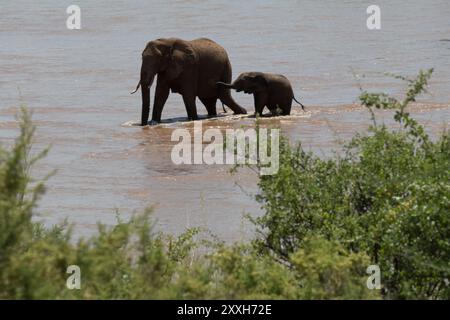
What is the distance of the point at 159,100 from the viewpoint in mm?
22500

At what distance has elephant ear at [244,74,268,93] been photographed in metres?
22.5

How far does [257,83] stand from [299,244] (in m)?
13.8

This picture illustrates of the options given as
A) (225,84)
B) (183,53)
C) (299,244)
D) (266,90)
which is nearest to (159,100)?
(183,53)

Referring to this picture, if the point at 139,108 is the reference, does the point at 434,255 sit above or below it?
above

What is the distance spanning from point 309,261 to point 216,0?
4090 cm

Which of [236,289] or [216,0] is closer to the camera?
[236,289]

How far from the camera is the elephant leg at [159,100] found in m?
22.3

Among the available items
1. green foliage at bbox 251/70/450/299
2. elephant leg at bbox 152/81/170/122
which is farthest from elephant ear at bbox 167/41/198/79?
green foliage at bbox 251/70/450/299

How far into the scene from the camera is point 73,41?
118 ft

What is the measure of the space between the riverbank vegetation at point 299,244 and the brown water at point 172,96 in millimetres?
631

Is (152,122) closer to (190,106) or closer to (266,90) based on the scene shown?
(190,106)

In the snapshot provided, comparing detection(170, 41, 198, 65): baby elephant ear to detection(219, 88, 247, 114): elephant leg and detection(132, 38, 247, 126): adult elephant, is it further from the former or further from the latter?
detection(219, 88, 247, 114): elephant leg

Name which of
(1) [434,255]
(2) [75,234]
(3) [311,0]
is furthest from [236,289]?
(3) [311,0]
